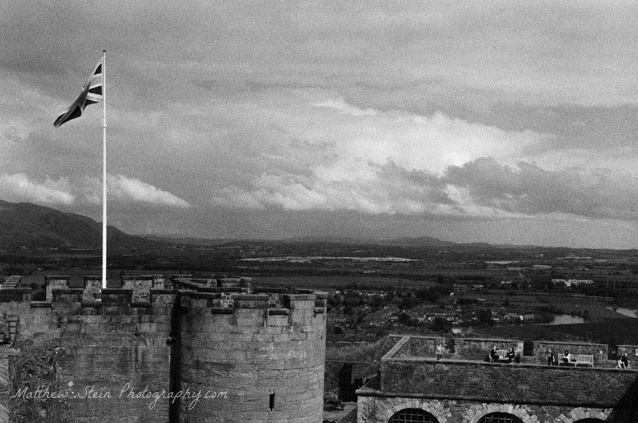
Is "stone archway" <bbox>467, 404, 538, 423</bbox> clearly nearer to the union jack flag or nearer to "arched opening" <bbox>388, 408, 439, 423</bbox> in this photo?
"arched opening" <bbox>388, 408, 439, 423</bbox>

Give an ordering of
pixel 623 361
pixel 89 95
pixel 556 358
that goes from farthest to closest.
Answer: pixel 556 358, pixel 623 361, pixel 89 95

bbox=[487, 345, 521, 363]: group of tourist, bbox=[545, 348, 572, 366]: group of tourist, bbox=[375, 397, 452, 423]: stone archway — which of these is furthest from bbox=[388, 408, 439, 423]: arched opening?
bbox=[545, 348, 572, 366]: group of tourist

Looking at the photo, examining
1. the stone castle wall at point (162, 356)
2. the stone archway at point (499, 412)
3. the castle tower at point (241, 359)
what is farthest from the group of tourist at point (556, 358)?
the castle tower at point (241, 359)

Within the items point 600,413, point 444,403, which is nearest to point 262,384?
point 444,403

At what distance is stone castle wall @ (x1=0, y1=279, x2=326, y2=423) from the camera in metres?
16.1

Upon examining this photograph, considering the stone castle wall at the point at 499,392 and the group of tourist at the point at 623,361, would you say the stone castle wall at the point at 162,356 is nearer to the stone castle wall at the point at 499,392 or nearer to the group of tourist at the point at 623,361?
the stone castle wall at the point at 499,392

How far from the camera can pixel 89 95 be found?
1973cm

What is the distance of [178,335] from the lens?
16.7 metres

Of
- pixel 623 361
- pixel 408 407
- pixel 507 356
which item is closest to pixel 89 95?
pixel 408 407

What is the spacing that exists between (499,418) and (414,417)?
288 centimetres

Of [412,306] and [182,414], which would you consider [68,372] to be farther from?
[412,306]

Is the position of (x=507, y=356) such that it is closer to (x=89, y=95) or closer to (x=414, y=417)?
(x=414, y=417)

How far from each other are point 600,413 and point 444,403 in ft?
16.9

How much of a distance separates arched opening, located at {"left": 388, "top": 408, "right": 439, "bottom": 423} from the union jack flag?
47.4 ft
